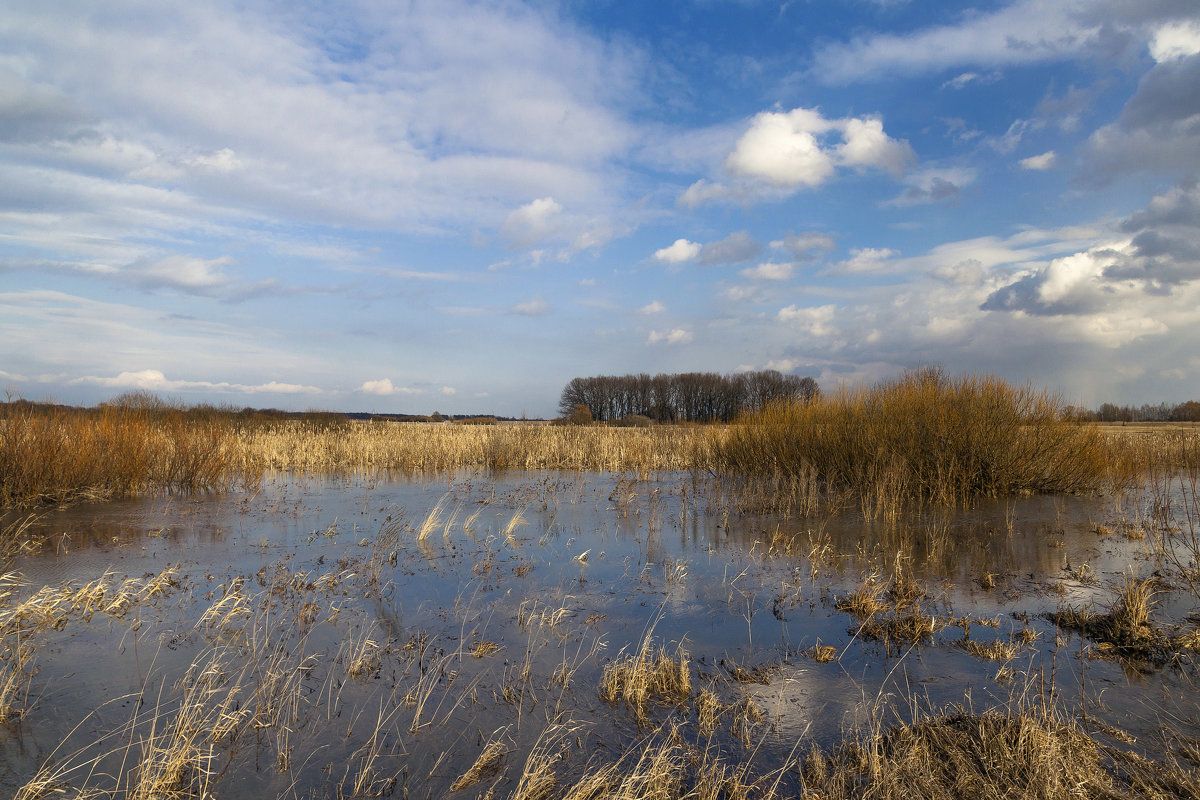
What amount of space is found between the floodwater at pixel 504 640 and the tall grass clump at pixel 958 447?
6.05 feet

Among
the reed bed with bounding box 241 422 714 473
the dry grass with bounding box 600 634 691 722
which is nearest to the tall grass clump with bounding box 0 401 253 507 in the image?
the reed bed with bounding box 241 422 714 473

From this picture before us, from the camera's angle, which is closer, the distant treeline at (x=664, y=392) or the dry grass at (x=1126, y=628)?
the dry grass at (x=1126, y=628)

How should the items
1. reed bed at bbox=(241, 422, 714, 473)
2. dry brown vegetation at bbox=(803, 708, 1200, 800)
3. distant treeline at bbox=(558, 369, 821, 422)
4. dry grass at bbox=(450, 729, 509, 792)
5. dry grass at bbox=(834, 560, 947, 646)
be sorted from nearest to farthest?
dry brown vegetation at bbox=(803, 708, 1200, 800)
dry grass at bbox=(450, 729, 509, 792)
dry grass at bbox=(834, 560, 947, 646)
reed bed at bbox=(241, 422, 714, 473)
distant treeline at bbox=(558, 369, 821, 422)

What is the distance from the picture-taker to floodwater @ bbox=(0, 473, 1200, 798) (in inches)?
130

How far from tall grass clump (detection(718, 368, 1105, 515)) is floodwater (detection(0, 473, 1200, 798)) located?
6.05ft

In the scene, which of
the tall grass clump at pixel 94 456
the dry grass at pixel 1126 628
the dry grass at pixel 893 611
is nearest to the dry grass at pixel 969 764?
the dry grass at pixel 893 611

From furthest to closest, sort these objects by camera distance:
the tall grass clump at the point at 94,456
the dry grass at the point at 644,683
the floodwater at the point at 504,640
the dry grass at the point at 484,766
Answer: the tall grass clump at the point at 94,456 → the dry grass at the point at 644,683 → the floodwater at the point at 504,640 → the dry grass at the point at 484,766

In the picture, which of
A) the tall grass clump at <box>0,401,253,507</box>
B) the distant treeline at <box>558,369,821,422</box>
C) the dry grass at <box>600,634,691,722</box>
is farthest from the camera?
the distant treeline at <box>558,369,821,422</box>

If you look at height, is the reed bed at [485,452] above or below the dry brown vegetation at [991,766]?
above

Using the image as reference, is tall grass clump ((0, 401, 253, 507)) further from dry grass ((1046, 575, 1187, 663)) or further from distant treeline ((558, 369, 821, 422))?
distant treeline ((558, 369, 821, 422))

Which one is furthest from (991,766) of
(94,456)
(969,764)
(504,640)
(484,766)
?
(94,456)

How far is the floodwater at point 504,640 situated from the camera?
3.30 metres

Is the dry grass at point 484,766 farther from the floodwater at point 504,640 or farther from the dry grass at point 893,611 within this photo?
the dry grass at point 893,611

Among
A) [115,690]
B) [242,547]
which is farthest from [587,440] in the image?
[115,690]
